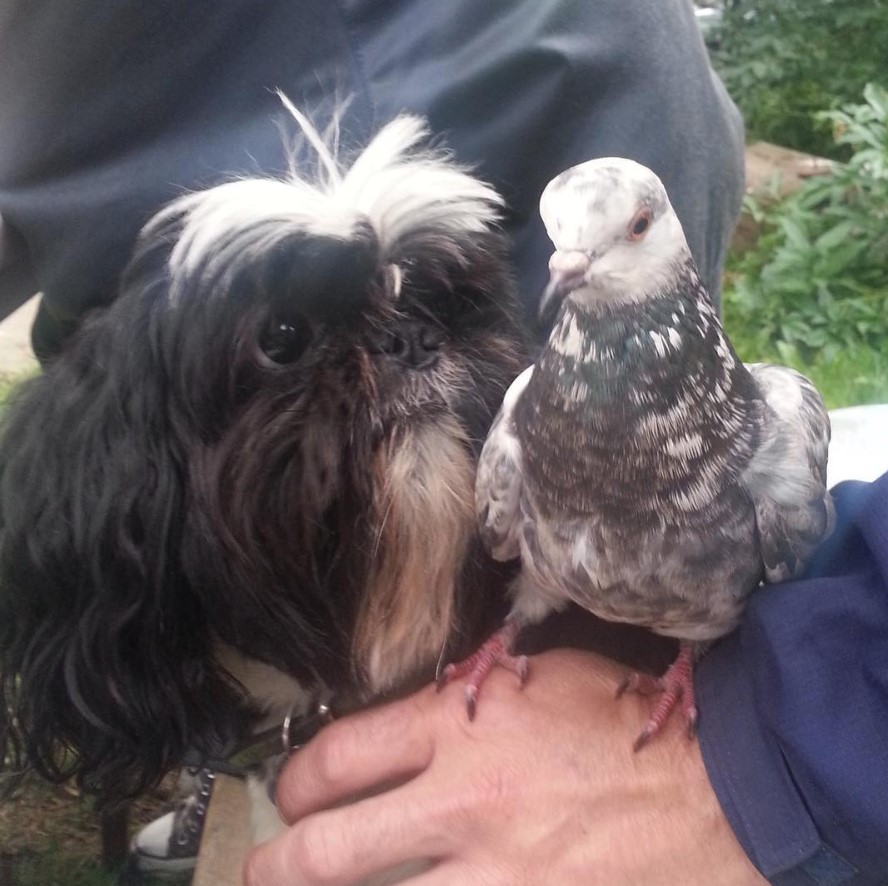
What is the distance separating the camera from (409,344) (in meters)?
0.85

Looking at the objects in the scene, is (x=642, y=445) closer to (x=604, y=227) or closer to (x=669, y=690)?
(x=604, y=227)

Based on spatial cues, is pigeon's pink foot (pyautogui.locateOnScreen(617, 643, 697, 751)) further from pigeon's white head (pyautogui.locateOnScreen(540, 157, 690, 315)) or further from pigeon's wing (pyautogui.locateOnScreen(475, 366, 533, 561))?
pigeon's white head (pyautogui.locateOnScreen(540, 157, 690, 315))

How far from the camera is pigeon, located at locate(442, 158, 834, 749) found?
0.64m

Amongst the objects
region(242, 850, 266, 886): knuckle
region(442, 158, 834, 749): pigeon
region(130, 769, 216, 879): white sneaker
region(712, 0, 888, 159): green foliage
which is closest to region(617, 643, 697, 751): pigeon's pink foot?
region(442, 158, 834, 749): pigeon

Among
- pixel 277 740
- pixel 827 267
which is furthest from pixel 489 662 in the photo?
pixel 827 267

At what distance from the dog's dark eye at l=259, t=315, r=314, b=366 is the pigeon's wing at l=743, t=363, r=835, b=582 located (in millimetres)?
377

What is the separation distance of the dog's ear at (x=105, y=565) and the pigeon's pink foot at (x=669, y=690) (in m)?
0.39

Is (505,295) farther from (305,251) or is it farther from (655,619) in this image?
(655,619)

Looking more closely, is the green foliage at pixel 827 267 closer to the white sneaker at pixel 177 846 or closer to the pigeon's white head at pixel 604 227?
the white sneaker at pixel 177 846

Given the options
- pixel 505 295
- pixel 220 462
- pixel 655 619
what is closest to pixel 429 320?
pixel 505 295

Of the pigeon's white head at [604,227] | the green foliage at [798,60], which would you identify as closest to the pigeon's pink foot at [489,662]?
the pigeon's white head at [604,227]

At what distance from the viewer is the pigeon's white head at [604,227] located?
618 mm

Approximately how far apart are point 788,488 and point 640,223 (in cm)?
26

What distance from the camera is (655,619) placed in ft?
2.59
